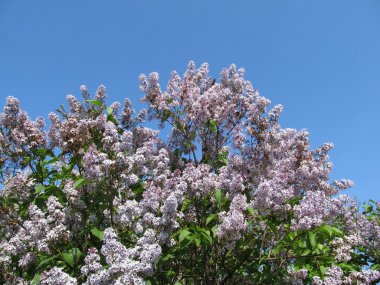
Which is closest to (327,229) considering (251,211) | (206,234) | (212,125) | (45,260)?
(251,211)

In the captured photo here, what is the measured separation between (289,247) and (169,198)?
6.21 feet

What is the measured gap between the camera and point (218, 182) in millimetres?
5953

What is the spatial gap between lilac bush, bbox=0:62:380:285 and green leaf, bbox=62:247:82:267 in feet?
0.04

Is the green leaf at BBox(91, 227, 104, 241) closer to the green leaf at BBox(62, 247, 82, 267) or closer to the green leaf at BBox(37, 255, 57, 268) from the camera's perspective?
the green leaf at BBox(62, 247, 82, 267)

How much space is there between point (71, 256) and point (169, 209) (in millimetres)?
1371

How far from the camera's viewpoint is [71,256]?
4.84 m

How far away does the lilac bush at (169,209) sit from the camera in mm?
4922

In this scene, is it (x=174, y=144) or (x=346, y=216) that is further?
(x=174, y=144)

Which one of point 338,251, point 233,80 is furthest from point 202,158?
point 338,251

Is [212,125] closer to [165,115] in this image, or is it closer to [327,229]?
[165,115]

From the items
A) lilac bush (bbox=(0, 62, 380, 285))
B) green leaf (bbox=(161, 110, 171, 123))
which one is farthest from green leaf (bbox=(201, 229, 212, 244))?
green leaf (bbox=(161, 110, 171, 123))

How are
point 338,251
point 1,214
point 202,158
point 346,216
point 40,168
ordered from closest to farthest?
point 338,251
point 1,214
point 40,168
point 346,216
point 202,158

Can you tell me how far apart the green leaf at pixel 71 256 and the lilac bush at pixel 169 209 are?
13 millimetres

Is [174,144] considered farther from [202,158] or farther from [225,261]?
[225,261]
